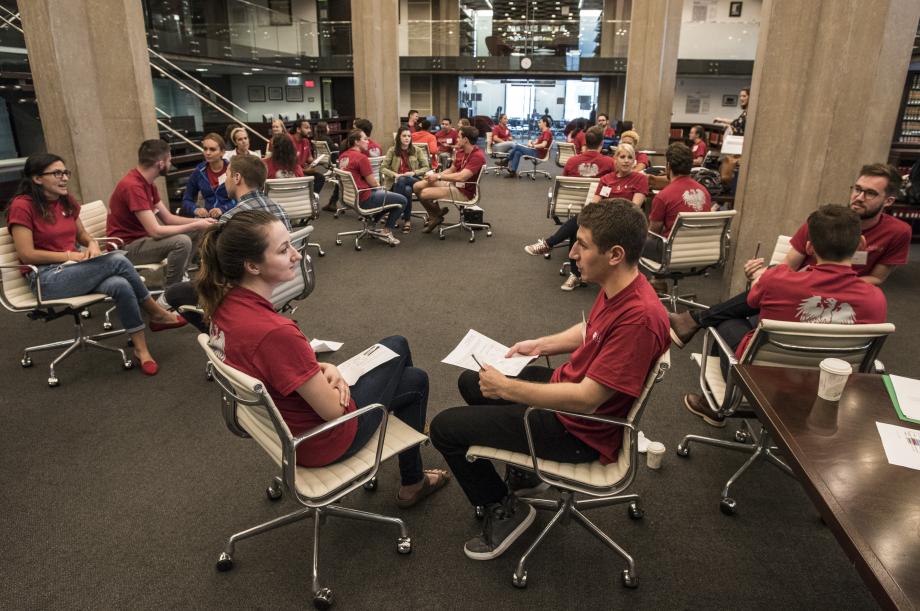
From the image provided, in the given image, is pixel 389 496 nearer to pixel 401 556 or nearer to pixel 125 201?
pixel 401 556

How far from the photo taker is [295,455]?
6.12 feet

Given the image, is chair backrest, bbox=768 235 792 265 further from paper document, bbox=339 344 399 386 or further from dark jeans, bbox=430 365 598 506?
paper document, bbox=339 344 399 386

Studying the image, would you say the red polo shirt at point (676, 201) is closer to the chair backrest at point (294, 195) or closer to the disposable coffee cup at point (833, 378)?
the disposable coffee cup at point (833, 378)

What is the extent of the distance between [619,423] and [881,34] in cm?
→ 403

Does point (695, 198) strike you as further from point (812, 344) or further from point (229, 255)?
point (229, 255)

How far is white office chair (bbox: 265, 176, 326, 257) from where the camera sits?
5.54 metres

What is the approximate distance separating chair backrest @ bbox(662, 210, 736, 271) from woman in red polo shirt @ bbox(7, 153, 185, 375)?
3780 millimetres

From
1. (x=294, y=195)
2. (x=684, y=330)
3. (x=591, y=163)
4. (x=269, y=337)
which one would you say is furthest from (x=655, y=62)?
(x=269, y=337)

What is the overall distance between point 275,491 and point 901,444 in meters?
2.34

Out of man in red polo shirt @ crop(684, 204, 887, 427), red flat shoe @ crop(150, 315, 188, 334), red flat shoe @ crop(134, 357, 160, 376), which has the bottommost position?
red flat shoe @ crop(134, 357, 160, 376)

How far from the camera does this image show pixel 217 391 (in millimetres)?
3516

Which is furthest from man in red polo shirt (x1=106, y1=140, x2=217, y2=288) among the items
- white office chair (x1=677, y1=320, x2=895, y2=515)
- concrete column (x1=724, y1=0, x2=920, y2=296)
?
concrete column (x1=724, y1=0, x2=920, y2=296)

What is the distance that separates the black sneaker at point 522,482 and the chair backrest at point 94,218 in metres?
3.74

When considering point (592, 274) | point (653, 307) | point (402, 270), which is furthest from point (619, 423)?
point (402, 270)
